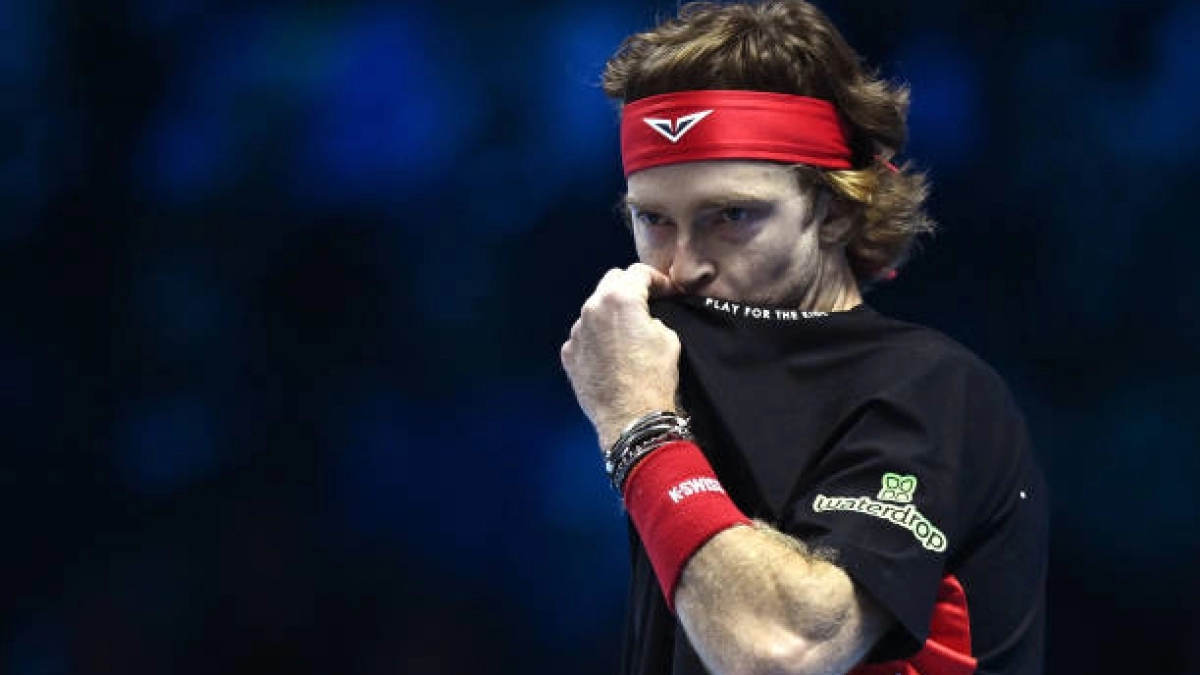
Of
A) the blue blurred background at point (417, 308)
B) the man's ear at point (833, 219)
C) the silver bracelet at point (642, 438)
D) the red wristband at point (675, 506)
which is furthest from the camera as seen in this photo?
the blue blurred background at point (417, 308)

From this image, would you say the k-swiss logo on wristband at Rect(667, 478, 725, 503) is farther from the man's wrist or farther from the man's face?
the man's face

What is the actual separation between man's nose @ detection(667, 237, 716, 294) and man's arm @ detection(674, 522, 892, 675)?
19.3 inches

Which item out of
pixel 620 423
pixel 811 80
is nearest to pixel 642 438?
pixel 620 423

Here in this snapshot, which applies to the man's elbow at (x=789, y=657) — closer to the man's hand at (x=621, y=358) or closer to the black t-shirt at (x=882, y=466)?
the black t-shirt at (x=882, y=466)

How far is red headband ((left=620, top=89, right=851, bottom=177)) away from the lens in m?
2.19

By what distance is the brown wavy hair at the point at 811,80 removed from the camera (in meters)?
2.27

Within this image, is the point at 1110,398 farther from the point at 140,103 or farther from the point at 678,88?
the point at 140,103

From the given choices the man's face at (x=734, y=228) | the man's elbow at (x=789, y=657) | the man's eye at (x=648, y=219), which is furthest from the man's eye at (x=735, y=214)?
the man's elbow at (x=789, y=657)

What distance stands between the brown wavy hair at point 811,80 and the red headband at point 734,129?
3cm

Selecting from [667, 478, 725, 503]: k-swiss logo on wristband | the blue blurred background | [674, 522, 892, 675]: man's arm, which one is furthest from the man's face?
the blue blurred background

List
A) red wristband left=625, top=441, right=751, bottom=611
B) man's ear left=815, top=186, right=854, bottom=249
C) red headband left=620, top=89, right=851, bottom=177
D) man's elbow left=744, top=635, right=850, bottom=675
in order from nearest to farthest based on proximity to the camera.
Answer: man's elbow left=744, top=635, right=850, bottom=675
red wristband left=625, top=441, right=751, bottom=611
red headband left=620, top=89, right=851, bottom=177
man's ear left=815, top=186, right=854, bottom=249

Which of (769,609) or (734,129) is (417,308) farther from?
(769,609)

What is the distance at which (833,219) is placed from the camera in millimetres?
2348

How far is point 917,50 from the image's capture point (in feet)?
15.9
